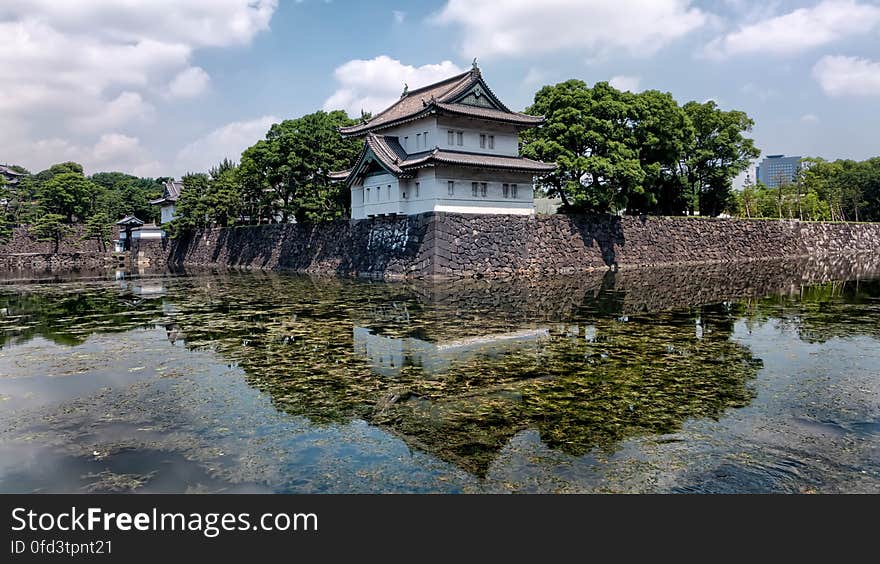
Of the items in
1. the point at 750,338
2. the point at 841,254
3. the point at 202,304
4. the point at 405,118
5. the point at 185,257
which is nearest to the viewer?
the point at 750,338

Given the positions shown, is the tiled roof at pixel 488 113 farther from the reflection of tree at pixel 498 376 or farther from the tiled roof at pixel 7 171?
the tiled roof at pixel 7 171

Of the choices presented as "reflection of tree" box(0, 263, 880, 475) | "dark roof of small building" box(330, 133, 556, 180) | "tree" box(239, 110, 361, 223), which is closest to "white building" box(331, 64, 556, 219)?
"dark roof of small building" box(330, 133, 556, 180)

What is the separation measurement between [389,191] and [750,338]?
19.7m

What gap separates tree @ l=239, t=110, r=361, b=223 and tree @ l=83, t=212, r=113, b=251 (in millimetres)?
22957

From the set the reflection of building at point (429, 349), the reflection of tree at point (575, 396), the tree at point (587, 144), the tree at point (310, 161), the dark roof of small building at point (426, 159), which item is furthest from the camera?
the tree at point (310, 161)

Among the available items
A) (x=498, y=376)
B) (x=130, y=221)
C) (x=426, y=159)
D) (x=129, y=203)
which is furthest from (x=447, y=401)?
(x=129, y=203)

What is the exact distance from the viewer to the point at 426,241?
25.6 meters

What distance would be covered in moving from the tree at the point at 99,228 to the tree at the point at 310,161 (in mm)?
22957

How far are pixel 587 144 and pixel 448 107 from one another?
26.7 feet

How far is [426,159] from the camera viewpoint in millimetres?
24828

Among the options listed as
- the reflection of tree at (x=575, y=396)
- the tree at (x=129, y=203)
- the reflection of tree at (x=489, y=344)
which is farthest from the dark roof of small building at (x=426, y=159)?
the tree at (x=129, y=203)

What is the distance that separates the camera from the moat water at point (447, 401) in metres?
4.91
